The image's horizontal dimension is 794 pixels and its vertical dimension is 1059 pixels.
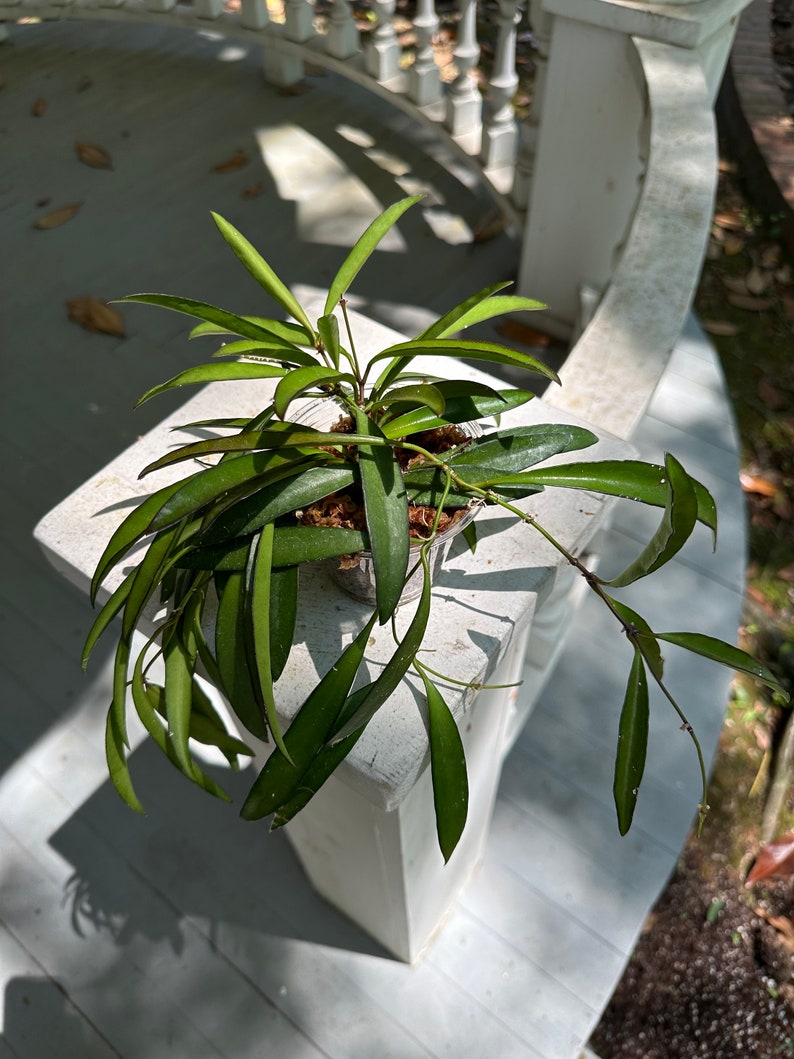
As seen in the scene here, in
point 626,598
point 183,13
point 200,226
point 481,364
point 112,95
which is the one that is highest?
point 183,13

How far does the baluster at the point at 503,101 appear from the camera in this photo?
2330mm

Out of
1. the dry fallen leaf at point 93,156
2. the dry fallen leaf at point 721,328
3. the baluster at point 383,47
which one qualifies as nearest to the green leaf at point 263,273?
the baluster at point 383,47

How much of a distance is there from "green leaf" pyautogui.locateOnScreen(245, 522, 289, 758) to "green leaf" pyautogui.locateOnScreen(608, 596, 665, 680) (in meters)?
0.29

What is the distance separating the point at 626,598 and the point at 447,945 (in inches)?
34.2

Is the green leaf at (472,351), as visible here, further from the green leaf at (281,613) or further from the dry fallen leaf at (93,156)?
the dry fallen leaf at (93,156)

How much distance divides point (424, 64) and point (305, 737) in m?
2.48

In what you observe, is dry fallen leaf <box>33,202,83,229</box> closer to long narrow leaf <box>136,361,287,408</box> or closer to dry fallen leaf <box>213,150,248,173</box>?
dry fallen leaf <box>213,150,248,173</box>

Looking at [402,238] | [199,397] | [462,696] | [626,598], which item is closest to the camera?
[462,696]

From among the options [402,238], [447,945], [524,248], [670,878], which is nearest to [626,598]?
[670,878]

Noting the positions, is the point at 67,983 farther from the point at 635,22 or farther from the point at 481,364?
the point at 635,22

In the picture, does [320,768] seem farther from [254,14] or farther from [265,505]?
[254,14]

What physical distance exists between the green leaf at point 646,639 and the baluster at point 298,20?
2.85 metres

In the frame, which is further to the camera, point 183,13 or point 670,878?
point 183,13

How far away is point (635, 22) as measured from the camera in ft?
5.79
